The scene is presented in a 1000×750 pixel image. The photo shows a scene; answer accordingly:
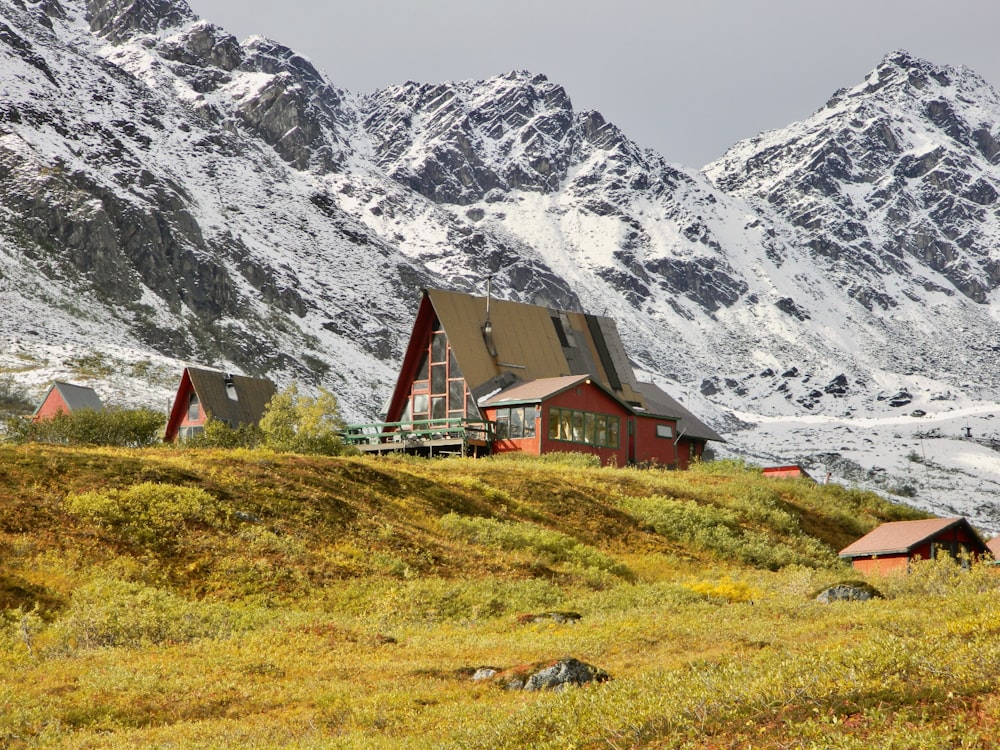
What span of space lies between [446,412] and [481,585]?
27.9 metres

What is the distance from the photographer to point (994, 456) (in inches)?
5527

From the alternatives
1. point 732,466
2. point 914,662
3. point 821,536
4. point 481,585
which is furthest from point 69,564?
point 732,466

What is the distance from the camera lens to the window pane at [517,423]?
5062 centimetres

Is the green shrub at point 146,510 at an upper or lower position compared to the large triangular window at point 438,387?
lower

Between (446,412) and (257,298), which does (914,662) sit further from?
(257,298)

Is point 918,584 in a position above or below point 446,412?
below

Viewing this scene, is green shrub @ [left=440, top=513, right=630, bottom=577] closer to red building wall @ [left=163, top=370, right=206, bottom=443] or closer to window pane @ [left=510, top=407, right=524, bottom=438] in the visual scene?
window pane @ [left=510, top=407, right=524, bottom=438]

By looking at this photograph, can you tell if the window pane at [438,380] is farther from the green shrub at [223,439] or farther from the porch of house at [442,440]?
the green shrub at [223,439]

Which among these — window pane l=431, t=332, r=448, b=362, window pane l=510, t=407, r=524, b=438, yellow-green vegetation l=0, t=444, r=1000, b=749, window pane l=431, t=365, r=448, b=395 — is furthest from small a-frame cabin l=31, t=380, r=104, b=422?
yellow-green vegetation l=0, t=444, r=1000, b=749

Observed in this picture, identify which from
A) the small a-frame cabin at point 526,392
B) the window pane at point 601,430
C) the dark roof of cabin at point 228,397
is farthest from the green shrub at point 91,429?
the window pane at point 601,430

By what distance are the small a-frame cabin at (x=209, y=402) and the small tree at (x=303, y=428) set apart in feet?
37.2

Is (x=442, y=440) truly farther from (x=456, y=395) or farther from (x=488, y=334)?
(x=488, y=334)

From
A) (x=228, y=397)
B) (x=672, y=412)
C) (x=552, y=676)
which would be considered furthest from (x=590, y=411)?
(x=552, y=676)

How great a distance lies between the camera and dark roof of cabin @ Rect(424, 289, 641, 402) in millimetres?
54562
